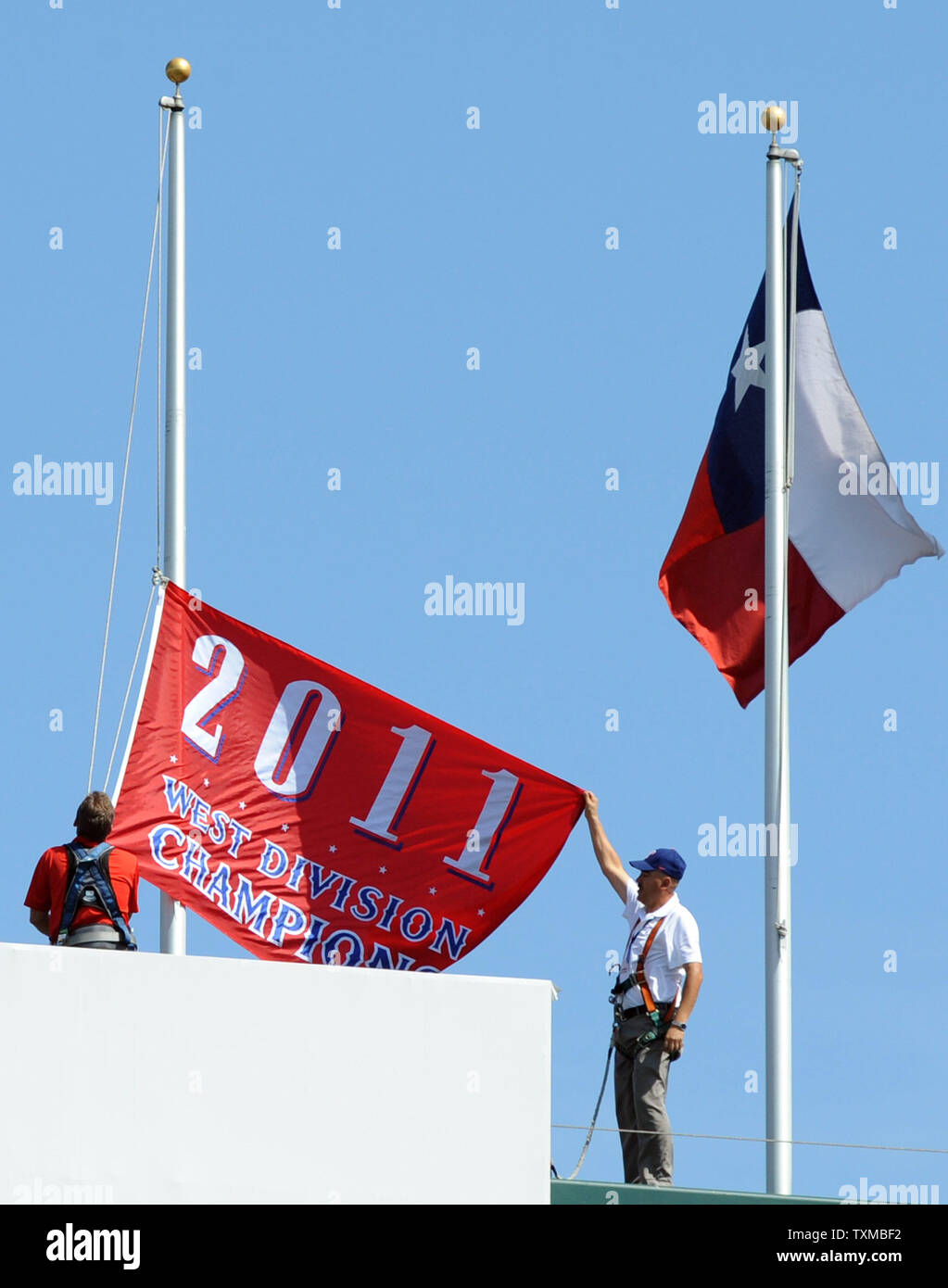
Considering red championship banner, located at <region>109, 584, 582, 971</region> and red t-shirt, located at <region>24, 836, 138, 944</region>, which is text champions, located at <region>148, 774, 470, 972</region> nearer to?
red championship banner, located at <region>109, 584, 582, 971</region>

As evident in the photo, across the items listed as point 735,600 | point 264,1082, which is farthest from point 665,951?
point 735,600

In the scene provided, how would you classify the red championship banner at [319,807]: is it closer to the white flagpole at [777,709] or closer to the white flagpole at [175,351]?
the white flagpole at [175,351]

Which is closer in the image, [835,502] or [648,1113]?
[648,1113]

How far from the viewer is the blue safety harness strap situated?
521 inches

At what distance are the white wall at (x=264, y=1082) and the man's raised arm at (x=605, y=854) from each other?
8.86 feet

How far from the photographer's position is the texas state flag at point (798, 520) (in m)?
18.6

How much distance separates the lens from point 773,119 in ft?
61.8

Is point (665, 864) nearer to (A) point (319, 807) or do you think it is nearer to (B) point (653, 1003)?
(B) point (653, 1003)

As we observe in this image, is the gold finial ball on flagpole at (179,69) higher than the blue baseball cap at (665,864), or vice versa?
the gold finial ball on flagpole at (179,69)

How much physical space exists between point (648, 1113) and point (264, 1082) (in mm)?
3107

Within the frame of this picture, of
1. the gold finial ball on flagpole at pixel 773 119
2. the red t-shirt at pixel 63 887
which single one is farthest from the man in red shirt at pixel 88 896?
the gold finial ball on flagpole at pixel 773 119

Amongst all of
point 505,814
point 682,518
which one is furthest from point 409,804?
point 682,518
